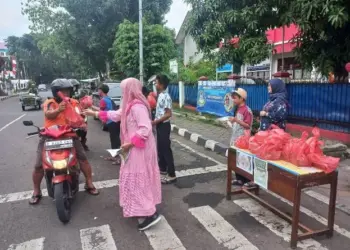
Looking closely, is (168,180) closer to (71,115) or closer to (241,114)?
(241,114)

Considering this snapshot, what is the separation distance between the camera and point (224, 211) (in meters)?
3.89

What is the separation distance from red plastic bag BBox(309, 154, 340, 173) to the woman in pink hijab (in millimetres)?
1639

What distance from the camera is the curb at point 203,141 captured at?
23.3 feet

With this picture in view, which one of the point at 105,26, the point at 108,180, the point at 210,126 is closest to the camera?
the point at 108,180

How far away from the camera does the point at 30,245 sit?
3.12 metres

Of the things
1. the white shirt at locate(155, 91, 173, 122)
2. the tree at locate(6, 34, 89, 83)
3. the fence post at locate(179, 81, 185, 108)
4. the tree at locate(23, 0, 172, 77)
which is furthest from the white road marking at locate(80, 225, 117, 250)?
the tree at locate(6, 34, 89, 83)

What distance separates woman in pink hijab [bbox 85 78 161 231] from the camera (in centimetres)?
321

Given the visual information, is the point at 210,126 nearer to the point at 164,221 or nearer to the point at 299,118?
the point at 299,118

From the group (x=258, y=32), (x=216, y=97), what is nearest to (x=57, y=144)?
(x=258, y=32)

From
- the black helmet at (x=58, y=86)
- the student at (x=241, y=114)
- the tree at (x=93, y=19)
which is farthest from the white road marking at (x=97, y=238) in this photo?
the tree at (x=93, y=19)

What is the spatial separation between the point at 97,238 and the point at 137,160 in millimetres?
916

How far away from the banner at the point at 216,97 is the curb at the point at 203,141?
202cm

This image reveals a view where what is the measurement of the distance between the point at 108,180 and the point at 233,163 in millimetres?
2167

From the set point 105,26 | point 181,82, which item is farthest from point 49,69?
point 181,82
